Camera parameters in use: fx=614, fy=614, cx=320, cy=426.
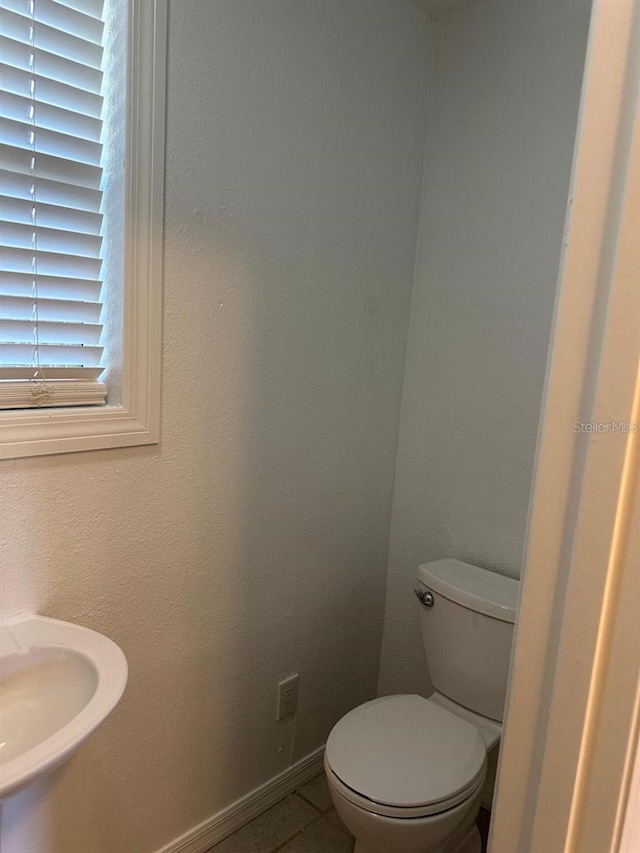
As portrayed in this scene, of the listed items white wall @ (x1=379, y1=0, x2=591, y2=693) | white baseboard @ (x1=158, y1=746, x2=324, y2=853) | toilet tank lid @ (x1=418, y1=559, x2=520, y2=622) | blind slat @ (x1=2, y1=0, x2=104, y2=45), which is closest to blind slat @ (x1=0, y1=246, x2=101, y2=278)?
blind slat @ (x1=2, y1=0, x2=104, y2=45)

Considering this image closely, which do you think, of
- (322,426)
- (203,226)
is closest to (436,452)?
(322,426)

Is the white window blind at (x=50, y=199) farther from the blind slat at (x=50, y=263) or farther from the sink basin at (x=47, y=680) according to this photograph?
the sink basin at (x=47, y=680)

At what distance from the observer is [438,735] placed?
1.49m

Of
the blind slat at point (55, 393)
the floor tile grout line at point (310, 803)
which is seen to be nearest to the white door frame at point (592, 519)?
the blind slat at point (55, 393)

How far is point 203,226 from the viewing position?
136cm

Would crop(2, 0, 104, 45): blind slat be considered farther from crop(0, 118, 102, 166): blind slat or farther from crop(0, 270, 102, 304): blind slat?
crop(0, 270, 102, 304): blind slat

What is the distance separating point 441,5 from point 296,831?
2.38 metres

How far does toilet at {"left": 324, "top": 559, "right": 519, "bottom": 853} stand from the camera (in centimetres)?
130

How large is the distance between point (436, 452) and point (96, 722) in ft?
4.24

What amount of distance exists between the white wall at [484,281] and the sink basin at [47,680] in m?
1.13

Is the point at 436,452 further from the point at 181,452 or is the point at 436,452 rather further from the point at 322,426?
the point at 181,452

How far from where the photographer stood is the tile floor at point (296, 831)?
1650mm

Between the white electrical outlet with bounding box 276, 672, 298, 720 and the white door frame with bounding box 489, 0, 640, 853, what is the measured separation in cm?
A: 135

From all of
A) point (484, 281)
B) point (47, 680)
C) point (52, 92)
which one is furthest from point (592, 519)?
point (484, 281)
